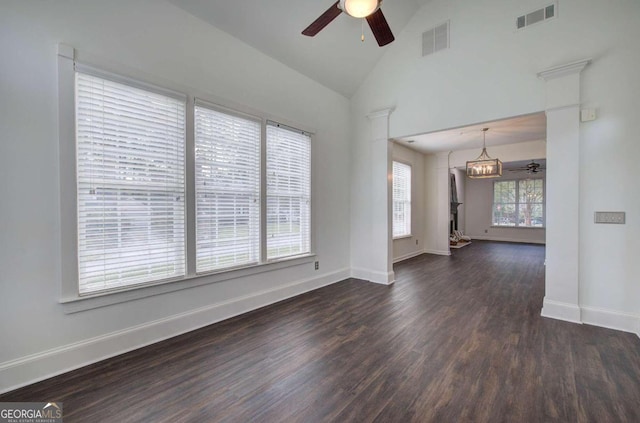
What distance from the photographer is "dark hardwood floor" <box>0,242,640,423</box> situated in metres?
1.77

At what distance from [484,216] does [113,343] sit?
12250mm

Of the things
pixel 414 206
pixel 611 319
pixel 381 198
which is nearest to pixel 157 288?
pixel 381 198

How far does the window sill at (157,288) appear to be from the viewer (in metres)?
2.25

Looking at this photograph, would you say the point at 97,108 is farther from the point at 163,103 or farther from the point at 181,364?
the point at 181,364

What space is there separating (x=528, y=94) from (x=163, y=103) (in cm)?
420

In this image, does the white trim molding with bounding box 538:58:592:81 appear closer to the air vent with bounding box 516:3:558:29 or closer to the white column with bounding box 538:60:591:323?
the white column with bounding box 538:60:591:323

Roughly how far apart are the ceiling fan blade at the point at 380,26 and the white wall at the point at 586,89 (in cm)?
178

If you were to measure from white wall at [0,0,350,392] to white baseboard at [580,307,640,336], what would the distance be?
3.93 m

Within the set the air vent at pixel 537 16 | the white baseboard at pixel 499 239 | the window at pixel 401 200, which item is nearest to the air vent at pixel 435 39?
the air vent at pixel 537 16

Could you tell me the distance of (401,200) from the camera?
684cm

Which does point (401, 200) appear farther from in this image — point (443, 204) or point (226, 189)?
point (226, 189)

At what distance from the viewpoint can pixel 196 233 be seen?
2979 mm

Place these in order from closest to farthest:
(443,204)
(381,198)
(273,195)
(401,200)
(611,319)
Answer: (611,319), (273,195), (381,198), (401,200), (443,204)

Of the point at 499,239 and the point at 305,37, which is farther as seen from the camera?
the point at 499,239
